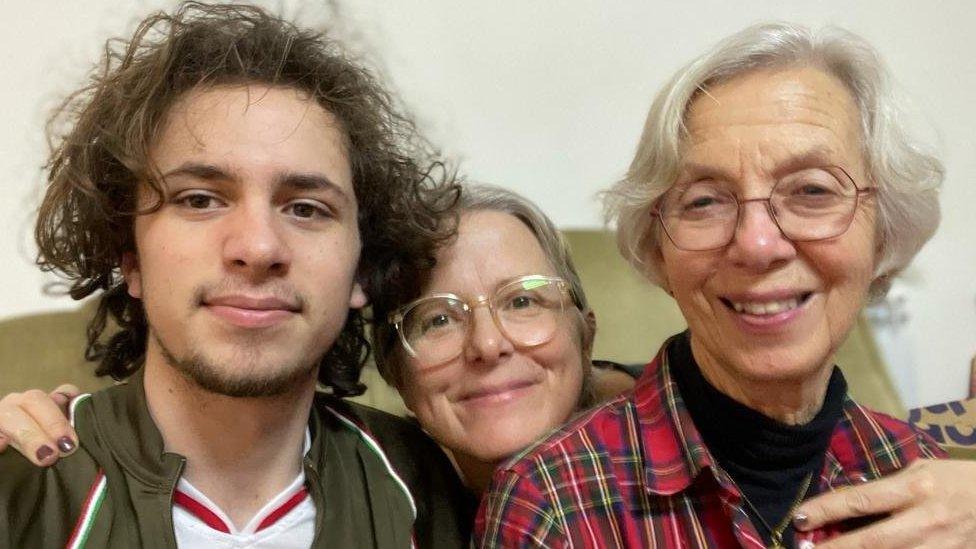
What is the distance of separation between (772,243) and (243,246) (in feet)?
2.48

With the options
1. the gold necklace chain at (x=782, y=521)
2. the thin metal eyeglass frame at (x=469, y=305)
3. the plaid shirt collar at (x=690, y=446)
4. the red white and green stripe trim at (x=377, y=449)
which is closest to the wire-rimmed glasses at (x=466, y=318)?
the thin metal eyeglass frame at (x=469, y=305)

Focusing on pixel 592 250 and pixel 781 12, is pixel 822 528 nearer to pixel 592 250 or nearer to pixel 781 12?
pixel 592 250

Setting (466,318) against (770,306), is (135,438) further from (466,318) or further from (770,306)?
(770,306)

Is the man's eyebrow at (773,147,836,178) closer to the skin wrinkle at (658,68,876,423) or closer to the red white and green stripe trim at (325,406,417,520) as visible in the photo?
the skin wrinkle at (658,68,876,423)

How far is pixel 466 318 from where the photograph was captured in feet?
4.98

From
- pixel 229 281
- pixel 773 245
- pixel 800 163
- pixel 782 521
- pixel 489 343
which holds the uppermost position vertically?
pixel 800 163

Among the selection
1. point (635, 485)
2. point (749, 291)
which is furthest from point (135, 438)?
point (749, 291)

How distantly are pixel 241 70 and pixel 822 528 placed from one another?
117 centimetres

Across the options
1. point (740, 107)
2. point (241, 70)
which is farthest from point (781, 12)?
point (241, 70)

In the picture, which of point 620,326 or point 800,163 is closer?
point 800,163

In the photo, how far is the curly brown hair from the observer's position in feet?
4.53

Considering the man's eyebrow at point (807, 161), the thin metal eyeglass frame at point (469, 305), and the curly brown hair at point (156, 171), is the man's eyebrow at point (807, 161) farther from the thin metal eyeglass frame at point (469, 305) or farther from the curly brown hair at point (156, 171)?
the curly brown hair at point (156, 171)

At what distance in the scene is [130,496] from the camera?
1.20 m

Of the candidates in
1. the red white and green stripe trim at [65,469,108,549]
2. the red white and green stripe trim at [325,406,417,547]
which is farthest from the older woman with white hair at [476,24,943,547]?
the red white and green stripe trim at [65,469,108,549]
